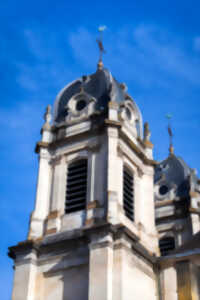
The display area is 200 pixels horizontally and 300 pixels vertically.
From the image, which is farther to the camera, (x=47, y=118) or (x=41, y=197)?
(x=47, y=118)

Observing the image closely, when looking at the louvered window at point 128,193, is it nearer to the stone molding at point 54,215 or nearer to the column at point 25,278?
the stone molding at point 54,215

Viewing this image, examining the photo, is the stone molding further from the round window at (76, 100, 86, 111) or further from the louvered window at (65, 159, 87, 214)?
the round window at (76, 100, 86, 111)

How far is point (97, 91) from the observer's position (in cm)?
3241

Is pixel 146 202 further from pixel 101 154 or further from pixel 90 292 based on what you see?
pixel 90 292

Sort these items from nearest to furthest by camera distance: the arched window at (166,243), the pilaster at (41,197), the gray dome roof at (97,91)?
the pilaster at (41,197) → the gray dome roof at (97,91) → the arched window at (166,243)

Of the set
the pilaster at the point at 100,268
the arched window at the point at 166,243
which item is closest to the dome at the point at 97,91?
the arched window at the point at 166,243

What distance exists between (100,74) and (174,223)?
9.94m

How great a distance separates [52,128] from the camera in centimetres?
3177

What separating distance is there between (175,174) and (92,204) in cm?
1349

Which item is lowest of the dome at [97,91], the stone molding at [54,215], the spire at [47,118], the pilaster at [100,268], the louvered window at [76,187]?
the pilaster at [100,268]

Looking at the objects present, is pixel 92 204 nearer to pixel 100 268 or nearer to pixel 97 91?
pixel 100 268

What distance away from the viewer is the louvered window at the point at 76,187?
28.3 m

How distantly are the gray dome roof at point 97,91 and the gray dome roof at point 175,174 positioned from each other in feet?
22.8

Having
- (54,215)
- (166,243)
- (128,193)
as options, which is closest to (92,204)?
(54,215)
